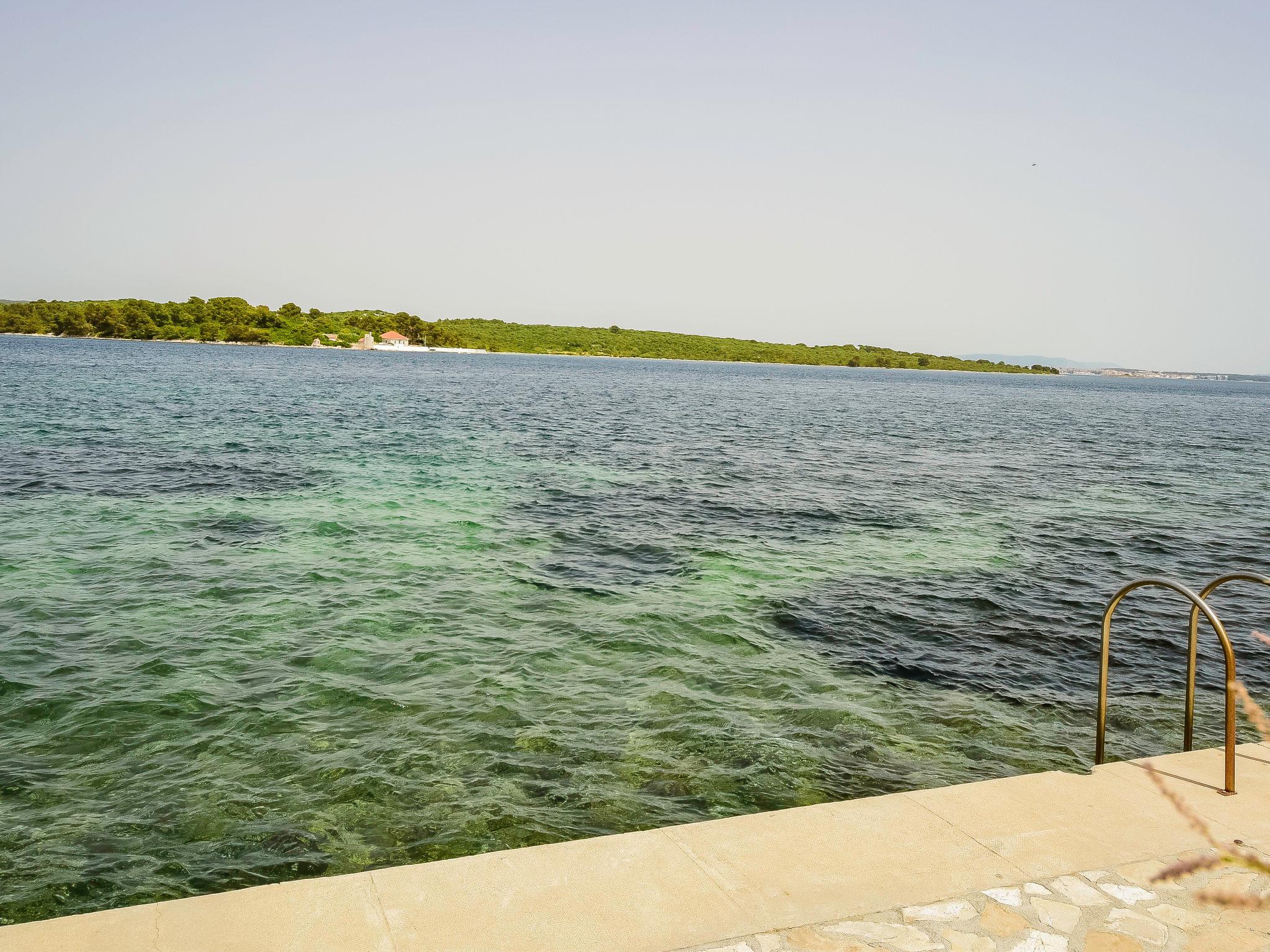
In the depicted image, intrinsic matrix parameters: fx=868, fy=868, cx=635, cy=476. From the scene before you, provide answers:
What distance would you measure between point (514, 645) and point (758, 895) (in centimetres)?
649

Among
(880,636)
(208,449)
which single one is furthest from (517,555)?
(208,449)

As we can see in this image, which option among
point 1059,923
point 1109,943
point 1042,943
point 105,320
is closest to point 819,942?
point 1042,943

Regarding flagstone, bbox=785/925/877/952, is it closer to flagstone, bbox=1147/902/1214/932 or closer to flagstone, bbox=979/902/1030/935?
flagstone, bbox=979/902/1030/935

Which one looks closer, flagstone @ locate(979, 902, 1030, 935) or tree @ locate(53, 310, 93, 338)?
flagstone @ locate(979, 902, 1030, 935)

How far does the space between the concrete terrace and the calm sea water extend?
1538 millimetres

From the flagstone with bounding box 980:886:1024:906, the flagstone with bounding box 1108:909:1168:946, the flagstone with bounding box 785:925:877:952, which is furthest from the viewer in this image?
the flagstone with bounding box 980:886:1024:906

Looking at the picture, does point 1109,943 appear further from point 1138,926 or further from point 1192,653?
point 1192,653

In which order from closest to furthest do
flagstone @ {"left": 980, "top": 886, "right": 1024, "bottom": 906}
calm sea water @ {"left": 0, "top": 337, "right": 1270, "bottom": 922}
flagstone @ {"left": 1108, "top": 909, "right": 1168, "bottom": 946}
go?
flagstone @ {"left": 1108, "top": 909, "right": 1168, "bottom": 946}, flagstone @ {"left": 980, "top": 886, "right": 1024, "bottom": 906}, calm sea water @ {"left": 0, "top": 337, "right": 1270, "bottom": 922}

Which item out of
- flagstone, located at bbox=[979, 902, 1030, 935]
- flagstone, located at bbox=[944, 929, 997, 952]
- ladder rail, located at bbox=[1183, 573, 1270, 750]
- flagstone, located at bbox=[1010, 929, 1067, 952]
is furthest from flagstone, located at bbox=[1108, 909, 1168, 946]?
ladder rail, located at bbox=[1183, 573, 1270, 750]

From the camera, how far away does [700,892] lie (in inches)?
177

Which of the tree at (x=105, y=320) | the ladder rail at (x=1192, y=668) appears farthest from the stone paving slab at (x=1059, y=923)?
the tree at (x=105, y=320)

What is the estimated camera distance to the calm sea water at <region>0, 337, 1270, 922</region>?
670cm

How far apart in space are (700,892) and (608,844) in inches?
28.5

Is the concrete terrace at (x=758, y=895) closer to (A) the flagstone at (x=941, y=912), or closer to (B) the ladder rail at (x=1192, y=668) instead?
(A) the flagstone at (x=941, y=912)
